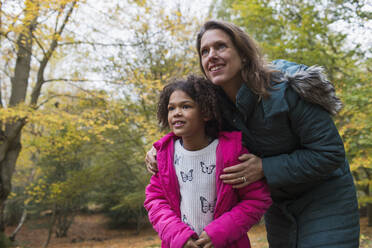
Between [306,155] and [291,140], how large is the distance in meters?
0.13

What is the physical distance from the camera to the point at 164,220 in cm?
160

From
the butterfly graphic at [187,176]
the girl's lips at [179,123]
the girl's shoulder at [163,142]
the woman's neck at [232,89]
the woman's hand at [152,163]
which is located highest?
the woman's neck at [232,89]

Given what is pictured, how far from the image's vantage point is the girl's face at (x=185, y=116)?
5.78 feet

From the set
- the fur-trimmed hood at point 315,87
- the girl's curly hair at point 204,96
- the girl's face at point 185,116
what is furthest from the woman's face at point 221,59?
the fur-trimmed hood at point 315,87

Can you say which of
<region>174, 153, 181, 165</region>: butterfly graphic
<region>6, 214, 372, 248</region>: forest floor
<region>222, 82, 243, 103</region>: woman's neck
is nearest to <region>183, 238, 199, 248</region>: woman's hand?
<region>174, 153, 181, 165</region>: butterfly graphic

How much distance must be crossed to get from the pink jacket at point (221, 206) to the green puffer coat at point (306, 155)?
4.9 inches

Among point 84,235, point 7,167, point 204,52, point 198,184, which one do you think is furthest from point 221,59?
point 84,235

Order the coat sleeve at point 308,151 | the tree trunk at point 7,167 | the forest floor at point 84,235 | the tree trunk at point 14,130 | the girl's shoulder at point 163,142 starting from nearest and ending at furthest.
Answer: the coat sleeve at point 308,151 → the girl's shoulder at point 163,142 → the tree trunk at point 14,130 → the tree trunk at point 7,167 → the forest floor at point 84,235

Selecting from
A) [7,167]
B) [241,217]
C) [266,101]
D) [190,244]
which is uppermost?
[266,101]

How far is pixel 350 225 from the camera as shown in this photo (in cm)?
147

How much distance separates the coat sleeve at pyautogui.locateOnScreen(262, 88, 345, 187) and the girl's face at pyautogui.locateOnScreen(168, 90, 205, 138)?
1.68ft

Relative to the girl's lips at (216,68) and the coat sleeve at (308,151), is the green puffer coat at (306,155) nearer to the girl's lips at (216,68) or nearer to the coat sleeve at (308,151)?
the coat sleeve at (308,151)

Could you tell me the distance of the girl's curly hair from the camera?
5.87ft

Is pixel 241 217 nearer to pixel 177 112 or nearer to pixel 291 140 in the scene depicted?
pixel 291 140
